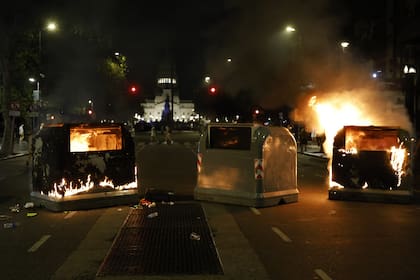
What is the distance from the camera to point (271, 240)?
9172 millimetres

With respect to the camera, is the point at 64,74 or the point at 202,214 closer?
the point at 202,214

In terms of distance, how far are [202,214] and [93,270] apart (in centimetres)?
454

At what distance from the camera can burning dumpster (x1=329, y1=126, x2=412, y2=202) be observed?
13531mm

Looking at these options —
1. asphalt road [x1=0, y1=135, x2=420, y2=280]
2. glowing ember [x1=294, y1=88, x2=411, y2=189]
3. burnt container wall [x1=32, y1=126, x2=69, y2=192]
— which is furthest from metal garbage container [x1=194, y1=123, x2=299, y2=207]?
burnt container wall [x1=32, y1=126, x2=69, y2=192]

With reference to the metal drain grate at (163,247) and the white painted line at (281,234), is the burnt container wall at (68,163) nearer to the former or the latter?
the metal drain grate at (163,247)

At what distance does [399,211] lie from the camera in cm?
1234

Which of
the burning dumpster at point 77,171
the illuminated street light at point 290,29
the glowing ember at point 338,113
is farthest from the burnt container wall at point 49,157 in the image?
the glowing ember at point 338,113

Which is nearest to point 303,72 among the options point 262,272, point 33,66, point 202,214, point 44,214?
point 202,214

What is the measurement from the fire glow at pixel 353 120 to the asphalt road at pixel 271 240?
1.05 m

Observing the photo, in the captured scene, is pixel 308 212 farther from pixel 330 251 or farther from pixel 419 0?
pixel 419 0

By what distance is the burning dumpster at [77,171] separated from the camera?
12.3 m

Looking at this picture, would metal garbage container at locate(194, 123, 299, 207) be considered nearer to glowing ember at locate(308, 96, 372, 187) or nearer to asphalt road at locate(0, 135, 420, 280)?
asphalt road at locate(0, 135, 420, 280)

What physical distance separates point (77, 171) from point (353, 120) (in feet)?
28.8

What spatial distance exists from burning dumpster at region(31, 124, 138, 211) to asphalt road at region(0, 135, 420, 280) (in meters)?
0.34
